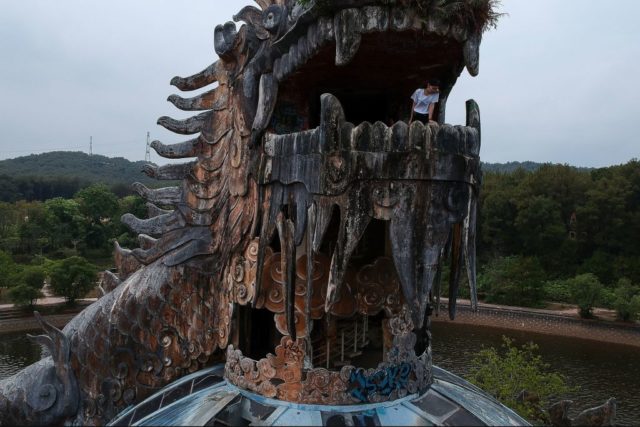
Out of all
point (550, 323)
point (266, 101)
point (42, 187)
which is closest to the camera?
point (266, 101)

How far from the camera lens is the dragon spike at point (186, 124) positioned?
25.6 feet

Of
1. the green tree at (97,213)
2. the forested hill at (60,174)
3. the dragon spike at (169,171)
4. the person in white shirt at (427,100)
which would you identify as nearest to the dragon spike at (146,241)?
the dragon spike at (169,171)

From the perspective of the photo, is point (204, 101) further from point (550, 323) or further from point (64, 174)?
point (64, 174)

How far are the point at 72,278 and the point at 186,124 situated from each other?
93.8ft

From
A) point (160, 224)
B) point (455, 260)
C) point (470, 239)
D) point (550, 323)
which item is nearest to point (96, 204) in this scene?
point (550, 323)

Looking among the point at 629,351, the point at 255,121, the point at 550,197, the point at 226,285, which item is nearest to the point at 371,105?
the point at 255,121

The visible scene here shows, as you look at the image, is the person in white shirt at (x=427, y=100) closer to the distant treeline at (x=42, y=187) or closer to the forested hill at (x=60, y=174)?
the distant treeline at (x=42, y=187)

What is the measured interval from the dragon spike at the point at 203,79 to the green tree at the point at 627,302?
1246 inches

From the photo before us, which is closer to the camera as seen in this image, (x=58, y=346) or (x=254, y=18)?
(x=254, y=18)

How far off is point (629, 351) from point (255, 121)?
30.1m

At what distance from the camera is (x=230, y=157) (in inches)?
293

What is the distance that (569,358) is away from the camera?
27562 millimetres

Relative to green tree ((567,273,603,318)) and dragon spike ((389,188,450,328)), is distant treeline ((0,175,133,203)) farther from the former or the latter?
dragon spike ((389,188,450,328))

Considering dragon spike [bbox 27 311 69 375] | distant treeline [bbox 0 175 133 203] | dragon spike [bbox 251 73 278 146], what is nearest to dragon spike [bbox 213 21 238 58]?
dragon spike [bbox 251 73 278 146]
